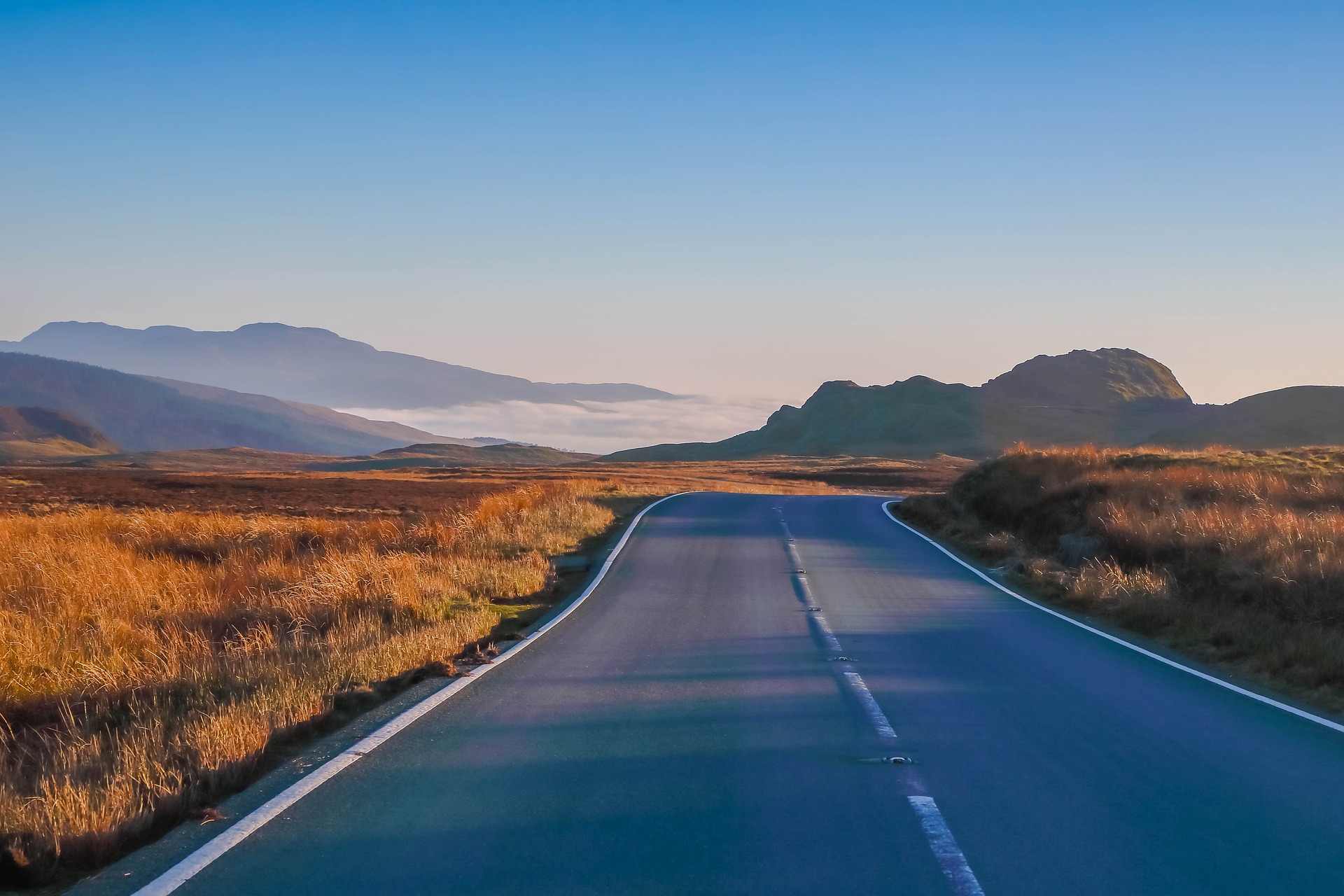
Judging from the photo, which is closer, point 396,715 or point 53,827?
point 53,827

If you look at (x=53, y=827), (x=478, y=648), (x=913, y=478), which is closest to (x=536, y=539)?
(x=478, y=648)

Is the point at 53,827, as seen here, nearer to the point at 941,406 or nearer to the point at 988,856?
the point at 988,856

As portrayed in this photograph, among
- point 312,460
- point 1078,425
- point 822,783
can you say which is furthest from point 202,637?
point 1078,425

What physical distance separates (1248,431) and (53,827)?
15013 centimetres

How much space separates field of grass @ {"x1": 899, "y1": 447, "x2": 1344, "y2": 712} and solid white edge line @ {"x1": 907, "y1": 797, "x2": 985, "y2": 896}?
5.25 metres

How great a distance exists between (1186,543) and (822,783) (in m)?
12.9

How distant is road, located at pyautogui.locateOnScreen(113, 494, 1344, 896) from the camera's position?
16.3 ft

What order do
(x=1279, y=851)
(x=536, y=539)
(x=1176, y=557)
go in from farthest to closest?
1. (x=536, y=539)
2. (x=1176, y=557)
3. (x=1279, y=851)

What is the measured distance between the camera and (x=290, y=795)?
19.5ft

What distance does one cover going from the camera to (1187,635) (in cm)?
1235

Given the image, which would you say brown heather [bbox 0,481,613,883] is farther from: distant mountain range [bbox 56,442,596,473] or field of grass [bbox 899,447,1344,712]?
distant mountain range [bbox 56,442,596,473]

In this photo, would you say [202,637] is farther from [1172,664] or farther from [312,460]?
[312,460]

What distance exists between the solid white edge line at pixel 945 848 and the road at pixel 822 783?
0.02 meters

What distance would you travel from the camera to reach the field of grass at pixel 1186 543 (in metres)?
11.6
